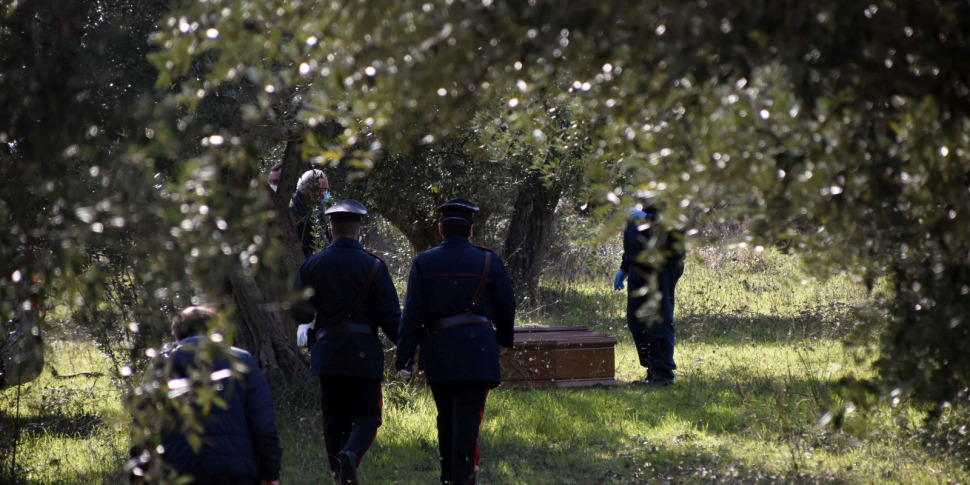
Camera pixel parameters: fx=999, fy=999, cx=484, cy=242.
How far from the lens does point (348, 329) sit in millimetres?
6918

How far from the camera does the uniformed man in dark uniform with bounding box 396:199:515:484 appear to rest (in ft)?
21.9

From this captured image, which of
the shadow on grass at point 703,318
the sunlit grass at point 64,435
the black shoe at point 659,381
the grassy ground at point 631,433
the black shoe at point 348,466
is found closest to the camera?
the black shoe at point 348,466

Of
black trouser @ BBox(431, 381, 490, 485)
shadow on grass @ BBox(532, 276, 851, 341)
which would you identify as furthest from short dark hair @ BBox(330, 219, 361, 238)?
shadow on grass @ BBox(532, 276, 851, 341)

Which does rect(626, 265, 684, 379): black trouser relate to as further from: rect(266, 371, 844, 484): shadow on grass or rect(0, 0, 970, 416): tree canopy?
rect(0, 0, 970, 416): tree canopy

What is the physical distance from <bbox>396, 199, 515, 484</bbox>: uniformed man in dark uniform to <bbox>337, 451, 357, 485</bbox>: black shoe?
0.66 metres

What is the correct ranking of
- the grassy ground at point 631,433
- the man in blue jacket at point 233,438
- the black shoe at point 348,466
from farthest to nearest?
the grassy ground at point 631,433 → the black shoe at point 348,466 → the man in blue jacket at point 233,438

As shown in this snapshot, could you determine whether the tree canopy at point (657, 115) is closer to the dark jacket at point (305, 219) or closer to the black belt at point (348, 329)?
the black belt at point (348, 329)

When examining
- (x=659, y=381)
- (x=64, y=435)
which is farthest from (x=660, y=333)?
(x=64, y=435)

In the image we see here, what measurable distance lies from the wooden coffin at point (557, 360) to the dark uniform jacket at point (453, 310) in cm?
397

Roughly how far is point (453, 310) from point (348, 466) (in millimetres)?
1246

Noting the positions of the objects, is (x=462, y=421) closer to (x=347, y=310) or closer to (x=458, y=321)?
(x=458, y=321)

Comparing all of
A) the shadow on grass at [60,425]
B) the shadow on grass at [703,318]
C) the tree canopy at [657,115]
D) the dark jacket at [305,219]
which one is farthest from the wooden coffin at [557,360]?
the tree canopy at [657,115]

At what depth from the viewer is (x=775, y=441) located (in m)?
8.48

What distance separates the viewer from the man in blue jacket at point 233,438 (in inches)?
182
